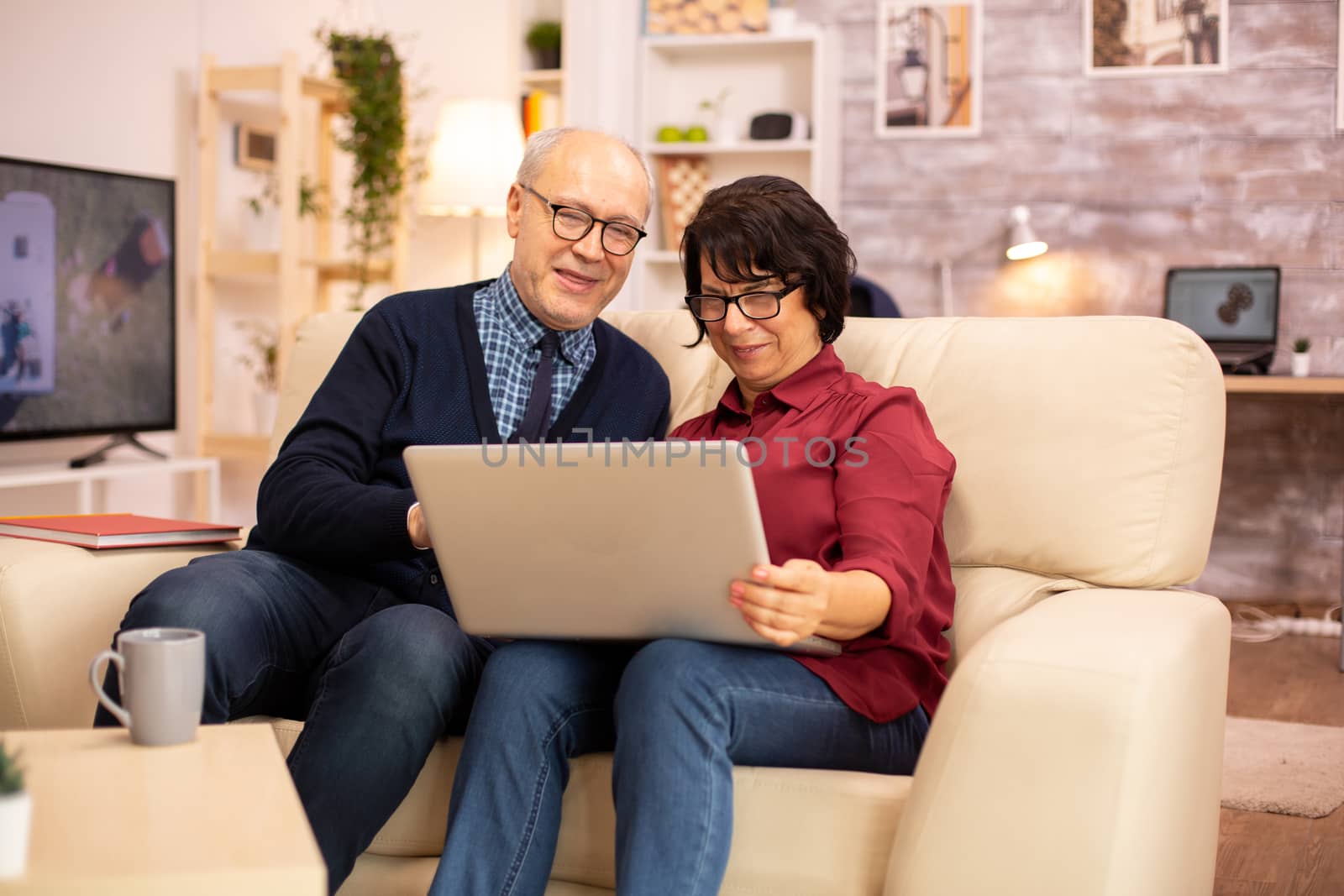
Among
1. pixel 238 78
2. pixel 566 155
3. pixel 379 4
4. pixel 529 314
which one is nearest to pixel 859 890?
pixel 529 314

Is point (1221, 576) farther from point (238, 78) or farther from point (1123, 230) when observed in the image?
point (238, 78)

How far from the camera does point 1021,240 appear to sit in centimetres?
417

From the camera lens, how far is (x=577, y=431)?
1788mm

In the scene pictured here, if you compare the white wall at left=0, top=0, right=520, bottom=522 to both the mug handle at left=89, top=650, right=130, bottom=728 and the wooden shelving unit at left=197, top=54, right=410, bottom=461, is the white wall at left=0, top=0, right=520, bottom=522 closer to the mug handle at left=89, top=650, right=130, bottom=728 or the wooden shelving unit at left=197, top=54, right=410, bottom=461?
the wooden shelving unit at left=197, top=54, right=410, bottom=461

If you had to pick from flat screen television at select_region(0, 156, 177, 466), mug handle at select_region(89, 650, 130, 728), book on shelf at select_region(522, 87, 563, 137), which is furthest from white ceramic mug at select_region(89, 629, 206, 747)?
book on shelf at select_region(522, 87, 563, 137)

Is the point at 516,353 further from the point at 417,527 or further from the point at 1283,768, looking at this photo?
the point at 1283,768

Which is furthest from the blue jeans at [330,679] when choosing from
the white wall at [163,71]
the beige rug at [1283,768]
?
the white wall at [163,71]

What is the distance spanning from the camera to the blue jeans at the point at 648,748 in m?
1.22

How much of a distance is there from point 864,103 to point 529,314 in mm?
3034

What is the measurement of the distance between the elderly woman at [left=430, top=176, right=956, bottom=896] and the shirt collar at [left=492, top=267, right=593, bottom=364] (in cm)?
29

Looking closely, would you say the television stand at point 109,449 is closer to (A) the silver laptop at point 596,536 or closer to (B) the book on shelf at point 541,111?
(B) the book on shelf at point 541,111

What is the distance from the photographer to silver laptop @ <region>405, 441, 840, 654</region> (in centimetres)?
119

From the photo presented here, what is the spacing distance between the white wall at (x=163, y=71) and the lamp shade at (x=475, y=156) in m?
0.21

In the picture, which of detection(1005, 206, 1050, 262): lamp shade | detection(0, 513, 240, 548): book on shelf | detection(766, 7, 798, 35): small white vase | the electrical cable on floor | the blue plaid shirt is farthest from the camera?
detection(766, 7, 798, 35): small white vase
